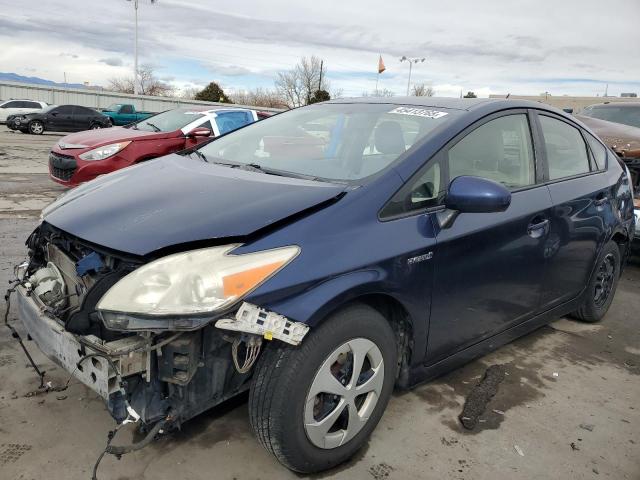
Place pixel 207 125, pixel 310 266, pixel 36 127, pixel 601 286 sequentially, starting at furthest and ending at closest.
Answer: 1. pixel 36 127
2. pixel 207 125
3. pixel 601 286
4. pixel 310 266

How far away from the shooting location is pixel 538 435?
9.18ft

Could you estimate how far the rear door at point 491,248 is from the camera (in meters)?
2.68

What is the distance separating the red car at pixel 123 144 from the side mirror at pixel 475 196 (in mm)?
5792

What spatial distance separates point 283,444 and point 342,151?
1521 mm

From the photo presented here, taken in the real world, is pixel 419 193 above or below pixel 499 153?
below

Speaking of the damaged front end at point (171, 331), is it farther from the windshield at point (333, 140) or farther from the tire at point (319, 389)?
the windshield at point (333, 140)

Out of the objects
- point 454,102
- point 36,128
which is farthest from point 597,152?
point 36,128

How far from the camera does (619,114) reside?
29.5 ft

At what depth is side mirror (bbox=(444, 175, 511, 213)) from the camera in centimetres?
250

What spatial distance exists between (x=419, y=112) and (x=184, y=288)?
1788 mm

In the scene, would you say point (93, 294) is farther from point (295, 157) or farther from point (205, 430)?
point (295, 157)

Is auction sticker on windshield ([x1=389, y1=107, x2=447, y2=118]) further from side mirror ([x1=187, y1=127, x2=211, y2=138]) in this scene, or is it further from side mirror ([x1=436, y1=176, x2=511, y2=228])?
side mirror ([x1=187, y1=127, x2=211, y2=138])

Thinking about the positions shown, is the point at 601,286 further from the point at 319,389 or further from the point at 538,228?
the point at 319,389

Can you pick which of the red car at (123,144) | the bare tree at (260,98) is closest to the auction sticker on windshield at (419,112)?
the red car at (123,144)
